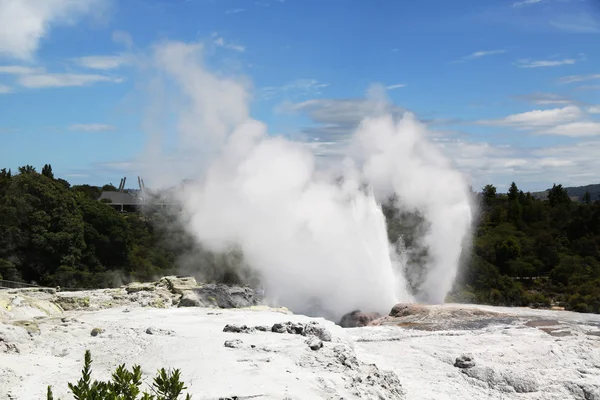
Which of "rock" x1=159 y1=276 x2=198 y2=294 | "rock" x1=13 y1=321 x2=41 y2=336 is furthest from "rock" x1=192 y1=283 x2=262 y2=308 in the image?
"rock" x1=13 y1=321 x2=41 y2=336

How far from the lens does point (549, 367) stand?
1317 cm

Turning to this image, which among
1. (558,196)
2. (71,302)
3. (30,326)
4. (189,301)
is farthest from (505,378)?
(558,196)

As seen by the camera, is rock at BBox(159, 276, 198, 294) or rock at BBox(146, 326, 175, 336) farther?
rock at BBox(159, 276, 198, 294)

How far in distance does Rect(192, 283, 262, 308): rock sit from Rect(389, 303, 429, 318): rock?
16.1ft

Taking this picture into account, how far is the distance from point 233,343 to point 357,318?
7030 millimetres

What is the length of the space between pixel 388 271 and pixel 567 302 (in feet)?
30.0

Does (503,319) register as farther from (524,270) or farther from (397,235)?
(524,270)

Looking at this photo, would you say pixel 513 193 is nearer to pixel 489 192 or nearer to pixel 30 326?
pixel 489 192

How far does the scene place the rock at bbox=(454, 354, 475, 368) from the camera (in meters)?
12.7

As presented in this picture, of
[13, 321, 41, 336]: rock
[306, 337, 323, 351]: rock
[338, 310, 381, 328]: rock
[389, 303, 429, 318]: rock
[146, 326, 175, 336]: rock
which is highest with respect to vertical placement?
[13, 321, 41, 336]: rock

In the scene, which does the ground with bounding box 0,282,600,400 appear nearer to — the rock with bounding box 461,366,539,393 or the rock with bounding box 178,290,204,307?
the rock with bounding box 461,366,539,393

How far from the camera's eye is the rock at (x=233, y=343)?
41.0ft

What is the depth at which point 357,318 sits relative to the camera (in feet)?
62.1

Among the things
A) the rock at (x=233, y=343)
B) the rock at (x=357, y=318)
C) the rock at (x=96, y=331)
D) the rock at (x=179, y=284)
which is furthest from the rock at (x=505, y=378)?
the rock at (x=179, y=284)
